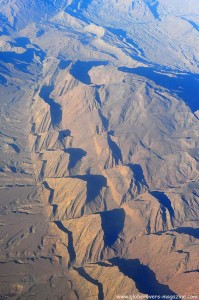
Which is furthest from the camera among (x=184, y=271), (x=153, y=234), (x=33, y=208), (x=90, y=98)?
(x=90, y=98)

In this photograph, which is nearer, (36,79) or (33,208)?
(33,208)

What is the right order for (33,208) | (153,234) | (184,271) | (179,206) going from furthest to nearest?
(33,208)
(179,206)
(153,234)
(184,271)

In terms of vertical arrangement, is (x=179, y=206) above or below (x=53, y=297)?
above

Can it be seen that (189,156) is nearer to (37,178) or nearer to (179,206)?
(179,206)

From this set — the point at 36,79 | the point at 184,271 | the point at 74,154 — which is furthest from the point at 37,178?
the point at 36,79

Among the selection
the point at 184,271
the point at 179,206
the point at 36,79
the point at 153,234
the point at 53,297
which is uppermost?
the point at 36,79

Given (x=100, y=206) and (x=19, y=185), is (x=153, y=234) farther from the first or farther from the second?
(x=19, y=185)

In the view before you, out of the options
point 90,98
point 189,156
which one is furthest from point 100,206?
point 90,98
